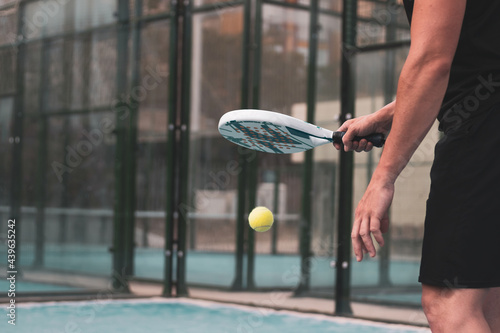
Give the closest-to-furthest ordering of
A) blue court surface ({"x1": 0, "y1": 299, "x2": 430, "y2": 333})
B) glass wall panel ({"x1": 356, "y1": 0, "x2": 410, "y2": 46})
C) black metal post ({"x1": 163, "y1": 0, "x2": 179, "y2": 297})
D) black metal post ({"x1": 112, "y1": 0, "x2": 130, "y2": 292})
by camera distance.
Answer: blue court surface ({"x1": 0, "y1": 299, "x2": 430, "y2": 333}), glass wall panel ({"x1": 356, "y1": 0, "x2": 410, "y2": 46}), black metal post ({"x1": 163, "y1": 0, "x2": 179, "y2": 297}), black metal post ({"x1": 112, "y1": 0, "x2": 130, "y2": 292})

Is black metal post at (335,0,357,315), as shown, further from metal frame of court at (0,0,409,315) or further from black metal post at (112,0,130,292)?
black metal post at (112,0,130,292)

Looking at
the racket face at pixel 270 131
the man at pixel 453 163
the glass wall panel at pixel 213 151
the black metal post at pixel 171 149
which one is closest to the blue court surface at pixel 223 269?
the glass wall panel at pixel 213 151

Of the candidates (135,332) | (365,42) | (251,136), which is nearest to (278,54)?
(365,42)

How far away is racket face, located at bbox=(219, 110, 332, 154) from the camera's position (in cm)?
230

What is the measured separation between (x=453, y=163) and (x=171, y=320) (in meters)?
4.13

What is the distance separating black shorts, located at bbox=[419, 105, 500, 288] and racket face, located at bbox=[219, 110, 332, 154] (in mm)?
591

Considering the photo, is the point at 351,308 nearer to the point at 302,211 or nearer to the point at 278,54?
the point at 302,211

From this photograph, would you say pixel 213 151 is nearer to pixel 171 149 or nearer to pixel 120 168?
pixel 171 149

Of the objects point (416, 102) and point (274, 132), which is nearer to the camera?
point (416, 102)

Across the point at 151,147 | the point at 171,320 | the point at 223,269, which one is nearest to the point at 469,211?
the point at 171,320

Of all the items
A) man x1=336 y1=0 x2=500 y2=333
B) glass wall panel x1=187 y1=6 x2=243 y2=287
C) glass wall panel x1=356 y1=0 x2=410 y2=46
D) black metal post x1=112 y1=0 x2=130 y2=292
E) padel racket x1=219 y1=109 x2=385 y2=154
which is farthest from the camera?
black metal post x1=112 y1=0 x2=130 y2=292

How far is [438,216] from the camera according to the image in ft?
5.95

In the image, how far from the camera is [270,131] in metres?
2.41

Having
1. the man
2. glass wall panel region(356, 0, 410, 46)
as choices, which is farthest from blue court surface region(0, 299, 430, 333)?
the man
